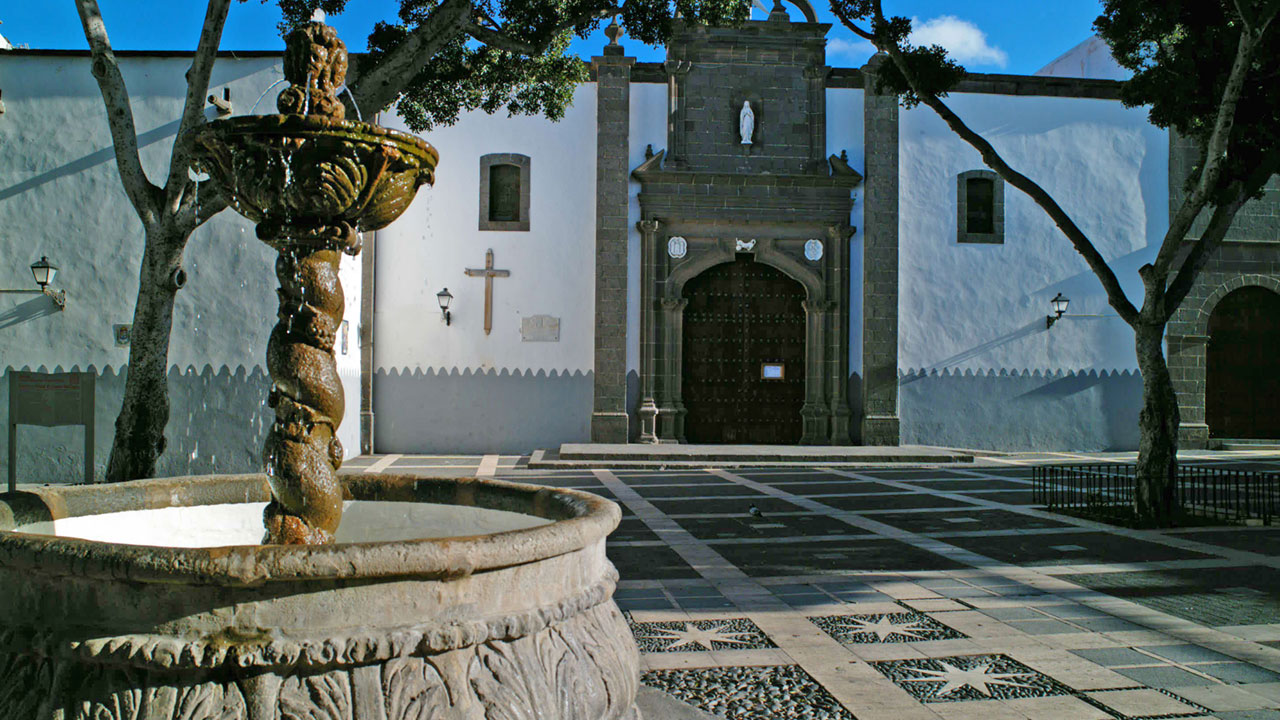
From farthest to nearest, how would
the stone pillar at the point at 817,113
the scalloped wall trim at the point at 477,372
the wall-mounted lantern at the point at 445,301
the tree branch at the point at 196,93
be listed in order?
the stone pillar at the point at 817,113, the scalloped wall trim at the point at 477,372, the wall-mounted lantern at the point at 445,301, the tree branch at the point at 196,93

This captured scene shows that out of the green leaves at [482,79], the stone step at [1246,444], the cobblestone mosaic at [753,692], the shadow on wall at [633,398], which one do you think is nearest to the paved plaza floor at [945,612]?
the cobblestone mosaic at [753,692]

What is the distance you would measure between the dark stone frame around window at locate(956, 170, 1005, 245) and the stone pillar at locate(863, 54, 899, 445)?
125 cm

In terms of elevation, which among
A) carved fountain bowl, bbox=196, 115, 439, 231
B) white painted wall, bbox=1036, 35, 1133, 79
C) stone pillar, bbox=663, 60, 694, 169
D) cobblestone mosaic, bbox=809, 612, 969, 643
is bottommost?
cobblestone mosaic, bbox=809, 612, 969, 643

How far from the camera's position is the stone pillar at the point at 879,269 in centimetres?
1591

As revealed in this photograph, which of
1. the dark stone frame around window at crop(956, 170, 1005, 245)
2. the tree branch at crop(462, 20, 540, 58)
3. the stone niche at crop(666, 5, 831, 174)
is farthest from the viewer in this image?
the dark stone frame around window at crop(956, 170, 1005, 245)

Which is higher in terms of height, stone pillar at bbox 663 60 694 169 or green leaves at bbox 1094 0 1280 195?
stone pillar at bbox 663 60 694 169

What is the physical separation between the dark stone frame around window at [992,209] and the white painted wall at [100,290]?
11.6 metres

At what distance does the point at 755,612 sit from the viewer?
497cm

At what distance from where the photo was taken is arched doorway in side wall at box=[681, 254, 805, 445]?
16.0 metres

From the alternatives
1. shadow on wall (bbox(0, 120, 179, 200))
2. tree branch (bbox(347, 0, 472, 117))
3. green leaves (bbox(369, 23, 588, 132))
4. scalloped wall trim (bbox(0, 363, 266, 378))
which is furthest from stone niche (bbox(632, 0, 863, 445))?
shadow on wall (bbox(0, 120, 179, 200))

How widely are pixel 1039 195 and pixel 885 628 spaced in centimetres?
559

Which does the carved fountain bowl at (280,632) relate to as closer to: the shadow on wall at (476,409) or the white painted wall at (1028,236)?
the shadow on wall at (476,409)

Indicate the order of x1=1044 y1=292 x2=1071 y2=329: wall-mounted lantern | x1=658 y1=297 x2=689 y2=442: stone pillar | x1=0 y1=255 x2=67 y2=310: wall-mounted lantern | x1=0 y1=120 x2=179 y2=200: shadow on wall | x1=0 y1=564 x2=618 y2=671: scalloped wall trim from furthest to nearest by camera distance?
1. x1=1044 y1=292 x2=1071 y2=329: wall-mounted lantern
2. x1=658 y1=297 x2=689 y2=442: stone pillar
3. x1=0 y1=120 x2=179 y2=200: shadow on wall
4. x1=0 y1=255 x2=67 y2=310: wall-mounted lantern
5. x1=0 y1=564 x2=618 y2=671: scalloped wall trim

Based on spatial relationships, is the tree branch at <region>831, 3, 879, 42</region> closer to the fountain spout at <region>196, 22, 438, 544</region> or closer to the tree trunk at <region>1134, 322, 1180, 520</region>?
the tree trunk at <region>1134, 322, 1180, 520</region>
